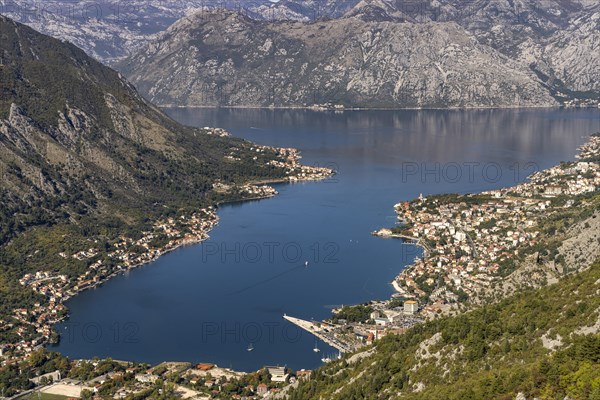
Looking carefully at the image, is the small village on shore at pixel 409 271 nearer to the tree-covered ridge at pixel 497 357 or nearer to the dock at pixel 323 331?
the dock at pixel 323 331

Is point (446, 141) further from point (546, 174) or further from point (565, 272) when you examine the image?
point (565, 272)

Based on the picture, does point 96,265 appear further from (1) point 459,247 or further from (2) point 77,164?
(1) point 459,247

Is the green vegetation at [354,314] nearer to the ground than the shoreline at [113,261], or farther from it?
farther from it

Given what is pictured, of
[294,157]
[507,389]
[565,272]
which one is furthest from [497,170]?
[507,389]

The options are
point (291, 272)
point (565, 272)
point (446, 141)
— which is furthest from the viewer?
point (446, 141)

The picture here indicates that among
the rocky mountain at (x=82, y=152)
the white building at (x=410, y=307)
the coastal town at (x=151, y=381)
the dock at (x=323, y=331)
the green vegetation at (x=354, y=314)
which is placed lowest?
the coastal town at (x=151, y=381)

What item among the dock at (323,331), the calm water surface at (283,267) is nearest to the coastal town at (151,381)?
the calm water surface at (283,267)
